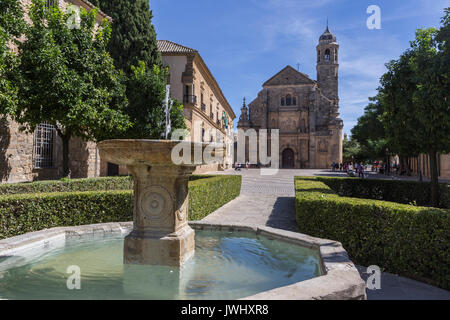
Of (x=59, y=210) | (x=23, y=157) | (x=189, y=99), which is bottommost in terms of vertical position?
(x=59, y=210)

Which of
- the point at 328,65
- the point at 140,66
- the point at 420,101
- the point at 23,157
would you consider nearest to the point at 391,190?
the point at 420,101

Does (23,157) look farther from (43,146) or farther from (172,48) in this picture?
(172,48)

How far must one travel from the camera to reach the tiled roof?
2216 centimetres

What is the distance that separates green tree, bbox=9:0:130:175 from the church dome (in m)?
44.6

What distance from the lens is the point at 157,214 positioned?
3387mm

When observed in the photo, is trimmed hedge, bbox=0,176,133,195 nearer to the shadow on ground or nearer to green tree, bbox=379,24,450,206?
the shadow on ground

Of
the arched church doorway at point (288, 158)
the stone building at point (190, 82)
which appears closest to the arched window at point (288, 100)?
the arched church doorway at point (288, 158)

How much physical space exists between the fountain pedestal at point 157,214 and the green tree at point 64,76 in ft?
27.2

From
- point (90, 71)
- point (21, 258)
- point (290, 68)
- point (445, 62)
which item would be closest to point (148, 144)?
point (21, 258)

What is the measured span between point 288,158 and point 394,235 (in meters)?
40.5

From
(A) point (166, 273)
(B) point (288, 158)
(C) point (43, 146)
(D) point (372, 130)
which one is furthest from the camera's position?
(B) point (288, 158)

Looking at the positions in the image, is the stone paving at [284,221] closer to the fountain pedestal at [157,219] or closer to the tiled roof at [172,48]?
the fountain pedestal at [157,219]

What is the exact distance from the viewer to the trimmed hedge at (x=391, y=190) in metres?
10.2

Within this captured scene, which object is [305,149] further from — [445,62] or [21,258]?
[21,258]
